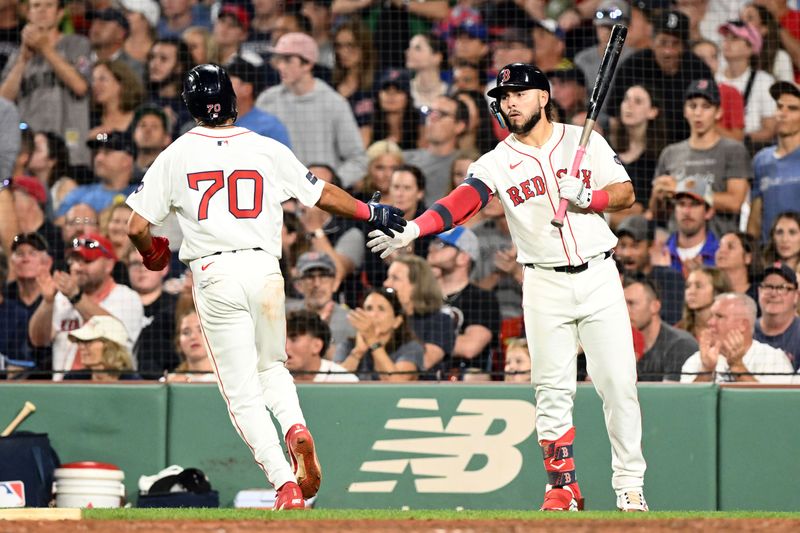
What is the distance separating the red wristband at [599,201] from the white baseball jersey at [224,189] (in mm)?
1198

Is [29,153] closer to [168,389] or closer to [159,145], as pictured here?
[159,145]

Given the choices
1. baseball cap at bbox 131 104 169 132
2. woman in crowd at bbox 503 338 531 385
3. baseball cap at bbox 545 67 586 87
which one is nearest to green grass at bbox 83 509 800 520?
woman in crowd at bbox 503 338 531 385

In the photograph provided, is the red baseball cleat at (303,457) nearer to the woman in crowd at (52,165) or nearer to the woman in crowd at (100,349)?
the woman in crowd at (100,349)

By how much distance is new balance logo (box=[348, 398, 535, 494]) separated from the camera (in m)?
7.55

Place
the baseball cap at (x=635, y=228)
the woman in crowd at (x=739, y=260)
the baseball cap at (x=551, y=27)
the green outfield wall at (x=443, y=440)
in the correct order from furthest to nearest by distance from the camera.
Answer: the baseball cap at (x=551, y=27)
the baseball cap at (x=635, y=228)
the woman in crowd at (x=739, y=260)
the green outfield wall at (x=443, y=440)

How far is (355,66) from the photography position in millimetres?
10484

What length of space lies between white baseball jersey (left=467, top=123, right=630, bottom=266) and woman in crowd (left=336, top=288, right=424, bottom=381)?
2342 millimetres

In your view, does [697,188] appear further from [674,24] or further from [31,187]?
[31,187]

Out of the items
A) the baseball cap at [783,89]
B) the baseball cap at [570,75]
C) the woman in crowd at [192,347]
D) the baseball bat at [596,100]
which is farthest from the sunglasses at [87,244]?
the baseball cap at [783,89]

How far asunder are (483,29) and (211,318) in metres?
5.53

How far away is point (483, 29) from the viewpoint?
10.6m

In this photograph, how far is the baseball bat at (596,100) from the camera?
576 centimetres

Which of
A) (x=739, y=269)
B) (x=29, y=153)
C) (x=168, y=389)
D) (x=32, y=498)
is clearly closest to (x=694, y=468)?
(x=739, y=269)

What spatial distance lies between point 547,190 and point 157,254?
1.79m
